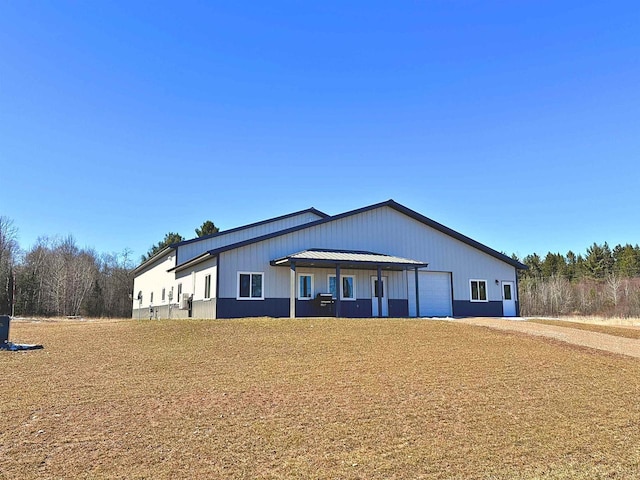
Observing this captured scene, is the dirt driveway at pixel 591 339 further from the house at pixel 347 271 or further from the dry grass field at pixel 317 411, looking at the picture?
→ the house at pixel 347 271

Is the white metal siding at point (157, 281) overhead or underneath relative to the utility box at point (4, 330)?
overhead

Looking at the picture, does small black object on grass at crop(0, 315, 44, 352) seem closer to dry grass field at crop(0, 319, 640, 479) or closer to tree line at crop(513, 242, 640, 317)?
dry grass field at crop(0, 319, 640, 479)

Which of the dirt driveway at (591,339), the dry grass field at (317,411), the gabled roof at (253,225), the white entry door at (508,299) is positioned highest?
the gabled roof at (253,225)

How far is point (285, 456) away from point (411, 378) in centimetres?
435

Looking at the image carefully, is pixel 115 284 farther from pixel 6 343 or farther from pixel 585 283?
pixel 585 283


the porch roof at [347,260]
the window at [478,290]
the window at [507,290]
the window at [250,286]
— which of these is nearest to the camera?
the porch roof at [347,260]

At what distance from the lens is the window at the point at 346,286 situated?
23484 millimetres

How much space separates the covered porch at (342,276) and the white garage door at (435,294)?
110 cm

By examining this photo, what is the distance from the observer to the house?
22.1m

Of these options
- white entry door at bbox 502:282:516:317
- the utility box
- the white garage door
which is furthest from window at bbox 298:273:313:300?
the utility box

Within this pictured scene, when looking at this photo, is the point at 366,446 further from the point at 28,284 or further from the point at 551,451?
the point at 28,284

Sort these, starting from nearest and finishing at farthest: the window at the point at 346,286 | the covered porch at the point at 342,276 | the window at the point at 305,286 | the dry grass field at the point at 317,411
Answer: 1. the dry grass field at the point at 317,411
2. the covered porch at the point at 342,276
3. the window at the point at 305,286
4. the window at the point at 346,286

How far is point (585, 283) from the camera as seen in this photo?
70.6 meters

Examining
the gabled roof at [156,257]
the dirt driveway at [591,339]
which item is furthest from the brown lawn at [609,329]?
the gabled roof at [156,257]
